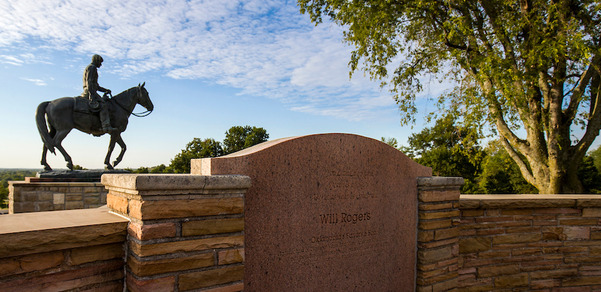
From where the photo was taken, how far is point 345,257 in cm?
306

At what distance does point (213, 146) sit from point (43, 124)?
24.3 m

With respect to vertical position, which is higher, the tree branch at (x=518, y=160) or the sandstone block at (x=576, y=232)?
the tree branch at (x=518, y=160)

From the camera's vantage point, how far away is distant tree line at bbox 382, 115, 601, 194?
10414mm

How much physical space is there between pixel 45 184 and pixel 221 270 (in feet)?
25.8

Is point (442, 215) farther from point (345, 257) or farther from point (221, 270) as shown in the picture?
Result: point (221, 270)

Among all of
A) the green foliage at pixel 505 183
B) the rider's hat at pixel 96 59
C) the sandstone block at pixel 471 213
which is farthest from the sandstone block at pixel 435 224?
the green foliage at pixel 505 183

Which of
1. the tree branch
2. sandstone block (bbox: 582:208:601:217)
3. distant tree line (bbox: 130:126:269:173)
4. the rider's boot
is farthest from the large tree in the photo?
distant tree line (bbox: 130:126:269:173)

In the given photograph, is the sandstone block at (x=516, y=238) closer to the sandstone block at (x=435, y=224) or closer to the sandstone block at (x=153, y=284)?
the sandstone block at (x=435, y=224)

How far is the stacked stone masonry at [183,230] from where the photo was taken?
6.93 feet

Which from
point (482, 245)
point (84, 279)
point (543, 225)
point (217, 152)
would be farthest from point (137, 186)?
point (217, 152)

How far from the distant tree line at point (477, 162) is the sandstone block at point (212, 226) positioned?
8.68 m

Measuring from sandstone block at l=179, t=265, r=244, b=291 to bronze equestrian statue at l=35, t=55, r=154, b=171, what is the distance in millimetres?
8348

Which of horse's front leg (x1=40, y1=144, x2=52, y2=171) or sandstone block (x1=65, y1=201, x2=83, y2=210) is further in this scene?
Answer: horse's front leg (x1=40, y1=144, x2=52, y2=171)

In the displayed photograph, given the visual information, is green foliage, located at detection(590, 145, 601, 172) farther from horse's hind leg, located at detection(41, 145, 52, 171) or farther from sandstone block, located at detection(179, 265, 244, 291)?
horse's hind leg, located at detection(41, 145, 52, 171)
